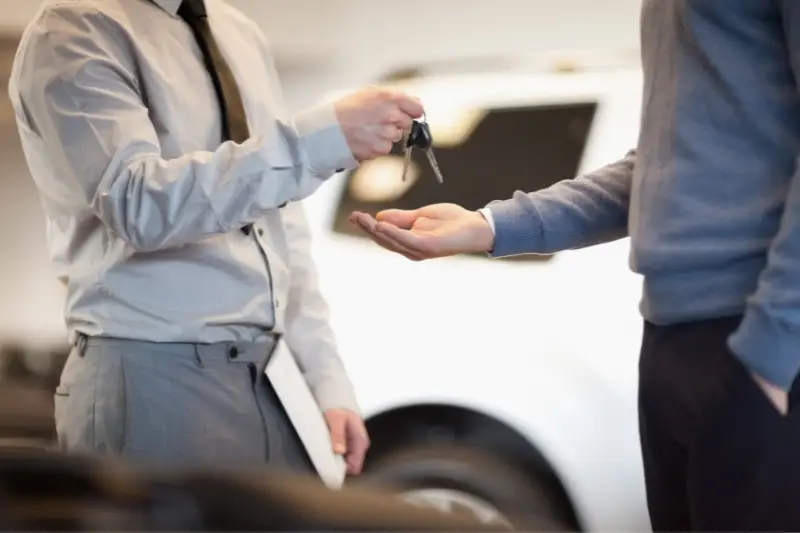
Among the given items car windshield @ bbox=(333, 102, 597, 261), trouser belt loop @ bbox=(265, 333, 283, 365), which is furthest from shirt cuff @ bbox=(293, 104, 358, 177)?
car windshield @ bbox=(333, 102, 597, 261)

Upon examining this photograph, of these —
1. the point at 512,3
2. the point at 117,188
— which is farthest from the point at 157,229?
the point at 512,3

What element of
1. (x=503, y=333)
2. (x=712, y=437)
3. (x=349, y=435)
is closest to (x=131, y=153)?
(x=349, y=435)

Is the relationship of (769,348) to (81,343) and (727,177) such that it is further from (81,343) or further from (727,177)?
(81,343)

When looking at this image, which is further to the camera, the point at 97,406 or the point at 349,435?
the point at 349,435

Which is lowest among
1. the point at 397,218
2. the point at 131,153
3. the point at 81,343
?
the point at 81,343

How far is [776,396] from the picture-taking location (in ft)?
2.44

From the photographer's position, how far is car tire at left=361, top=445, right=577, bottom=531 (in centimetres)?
162

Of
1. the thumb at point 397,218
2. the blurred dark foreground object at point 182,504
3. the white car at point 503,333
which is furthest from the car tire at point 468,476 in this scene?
the blurred dark foreground object at point 182,504

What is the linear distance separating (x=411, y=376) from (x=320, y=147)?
848 mm

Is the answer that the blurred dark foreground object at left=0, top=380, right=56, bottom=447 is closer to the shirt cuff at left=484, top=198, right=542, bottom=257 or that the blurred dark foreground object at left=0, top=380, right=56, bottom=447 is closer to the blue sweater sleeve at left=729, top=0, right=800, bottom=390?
the shirt cuff at left=484, top=198, right=542, bottom=257

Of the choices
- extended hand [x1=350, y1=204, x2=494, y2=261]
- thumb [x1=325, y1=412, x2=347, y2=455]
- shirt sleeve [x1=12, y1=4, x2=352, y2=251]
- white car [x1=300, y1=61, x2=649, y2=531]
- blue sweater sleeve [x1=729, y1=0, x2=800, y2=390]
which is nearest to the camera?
blue sweater sleeve [x1=729, y1=0, x2=800, y2=390]

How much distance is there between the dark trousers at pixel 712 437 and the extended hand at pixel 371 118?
1.16ft

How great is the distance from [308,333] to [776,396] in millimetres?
662

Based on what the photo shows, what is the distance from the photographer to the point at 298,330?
4.02 ft
